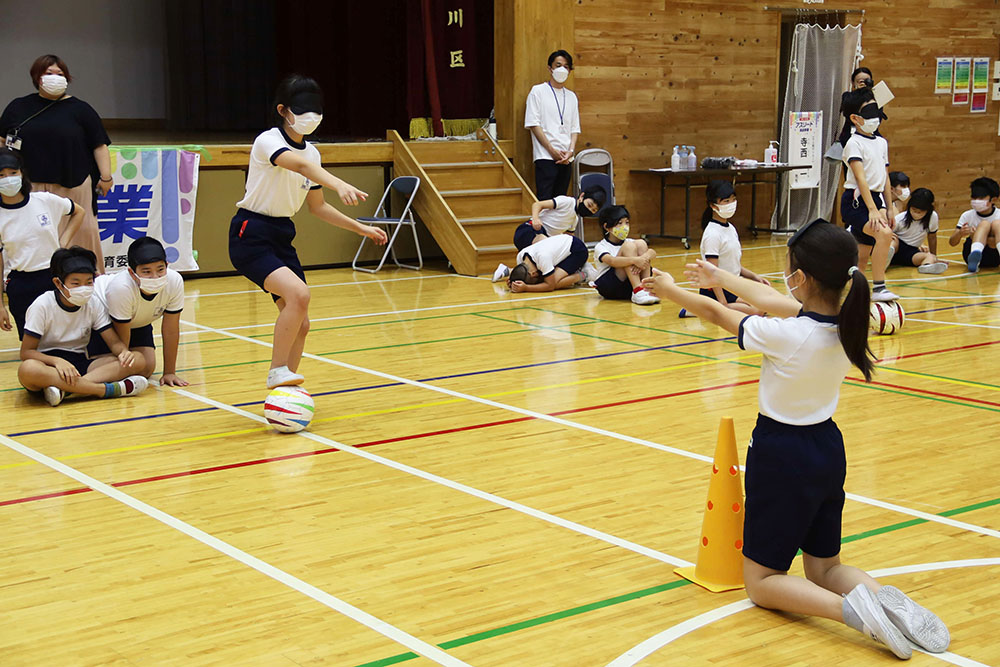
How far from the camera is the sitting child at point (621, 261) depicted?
27.9ft

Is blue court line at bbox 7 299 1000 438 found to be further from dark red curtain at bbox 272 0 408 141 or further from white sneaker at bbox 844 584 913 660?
dark red curtain at bbox 272 0 408 141

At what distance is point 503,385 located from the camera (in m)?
5.91

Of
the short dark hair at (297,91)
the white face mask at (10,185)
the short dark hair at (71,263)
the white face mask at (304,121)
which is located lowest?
the short dark hair at (71,263)

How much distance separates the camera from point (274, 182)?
512 cm

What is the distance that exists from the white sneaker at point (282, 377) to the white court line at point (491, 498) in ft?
0.77

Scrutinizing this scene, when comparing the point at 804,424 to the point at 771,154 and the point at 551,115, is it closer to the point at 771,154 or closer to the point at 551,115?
the point at 551,115

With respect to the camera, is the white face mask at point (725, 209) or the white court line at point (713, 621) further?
the white face mask at point (725, 209)

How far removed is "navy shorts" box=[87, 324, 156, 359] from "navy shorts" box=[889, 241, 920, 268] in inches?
300

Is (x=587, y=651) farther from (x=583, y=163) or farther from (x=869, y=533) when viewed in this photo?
(x=583, y=163)

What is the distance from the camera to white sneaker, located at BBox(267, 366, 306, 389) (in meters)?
5.08

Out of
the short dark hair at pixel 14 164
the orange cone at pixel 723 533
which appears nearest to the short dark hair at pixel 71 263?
the short dark hair at pixel 14 164

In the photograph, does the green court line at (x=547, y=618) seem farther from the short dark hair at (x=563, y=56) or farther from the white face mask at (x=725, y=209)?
the short dark hair at (x=563, y=56)

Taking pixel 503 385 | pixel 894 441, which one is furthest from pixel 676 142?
pixel 894 441

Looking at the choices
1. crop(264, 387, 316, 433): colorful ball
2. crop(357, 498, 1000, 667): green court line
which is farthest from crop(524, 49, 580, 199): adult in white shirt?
crop(357, 498, 1000, 667): green court line
